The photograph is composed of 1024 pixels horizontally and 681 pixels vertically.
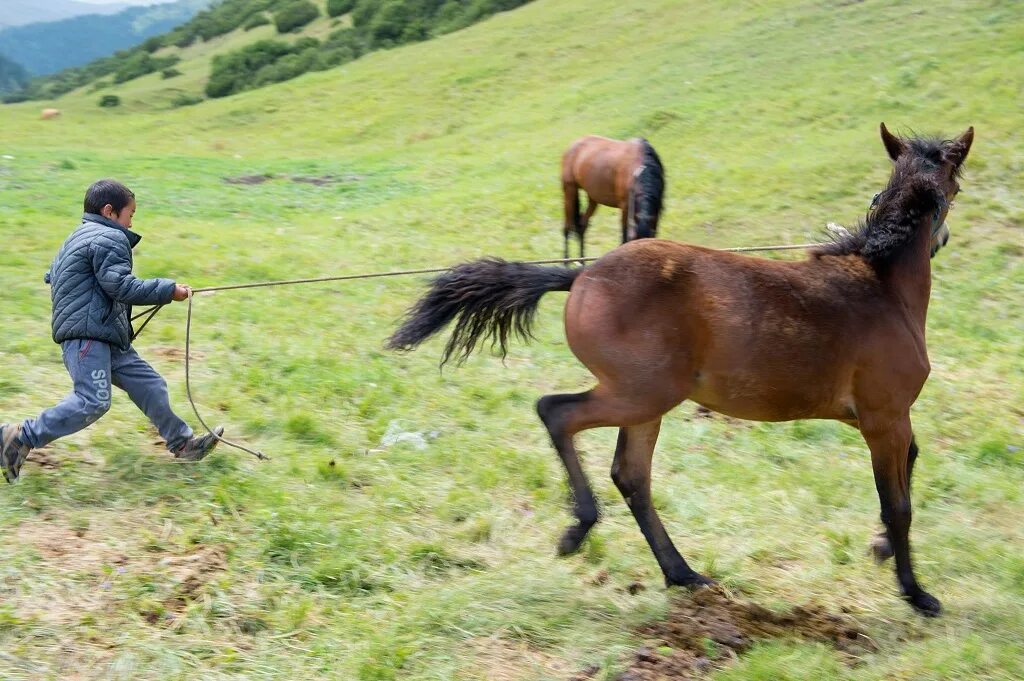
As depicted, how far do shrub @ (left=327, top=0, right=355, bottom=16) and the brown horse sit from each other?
28196mm

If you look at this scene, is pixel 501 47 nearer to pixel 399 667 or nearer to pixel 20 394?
pixel 20 394

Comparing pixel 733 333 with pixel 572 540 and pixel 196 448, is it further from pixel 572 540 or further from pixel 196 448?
pixel 196 448

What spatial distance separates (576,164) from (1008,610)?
8.15m

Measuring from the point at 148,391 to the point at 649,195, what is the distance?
6.13 m

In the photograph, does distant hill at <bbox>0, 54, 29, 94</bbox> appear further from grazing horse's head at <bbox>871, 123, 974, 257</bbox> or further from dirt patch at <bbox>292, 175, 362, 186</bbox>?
grazing horse's head at <bbox>871, 123, 974, 257</bbox>

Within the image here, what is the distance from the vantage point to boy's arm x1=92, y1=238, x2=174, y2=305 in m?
4.65

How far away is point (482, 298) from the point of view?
441cm

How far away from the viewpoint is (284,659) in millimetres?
3643

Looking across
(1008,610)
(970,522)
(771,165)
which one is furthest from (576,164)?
(1008,610)

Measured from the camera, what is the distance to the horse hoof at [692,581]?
434 centimetres

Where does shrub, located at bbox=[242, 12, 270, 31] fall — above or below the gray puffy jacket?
above

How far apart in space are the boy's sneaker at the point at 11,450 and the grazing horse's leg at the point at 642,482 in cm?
299

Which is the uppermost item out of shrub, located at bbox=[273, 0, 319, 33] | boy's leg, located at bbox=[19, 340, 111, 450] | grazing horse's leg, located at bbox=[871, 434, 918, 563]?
shrub, located at bbox=[273, 0, 319, 33]

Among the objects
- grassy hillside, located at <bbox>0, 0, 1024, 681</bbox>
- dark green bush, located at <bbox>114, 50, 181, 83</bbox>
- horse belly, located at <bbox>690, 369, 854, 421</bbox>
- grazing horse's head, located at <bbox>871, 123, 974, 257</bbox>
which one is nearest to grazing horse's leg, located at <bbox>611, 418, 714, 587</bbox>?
grassy hillside, located at <bbox>0, 0, 1024, 681</bbox>
